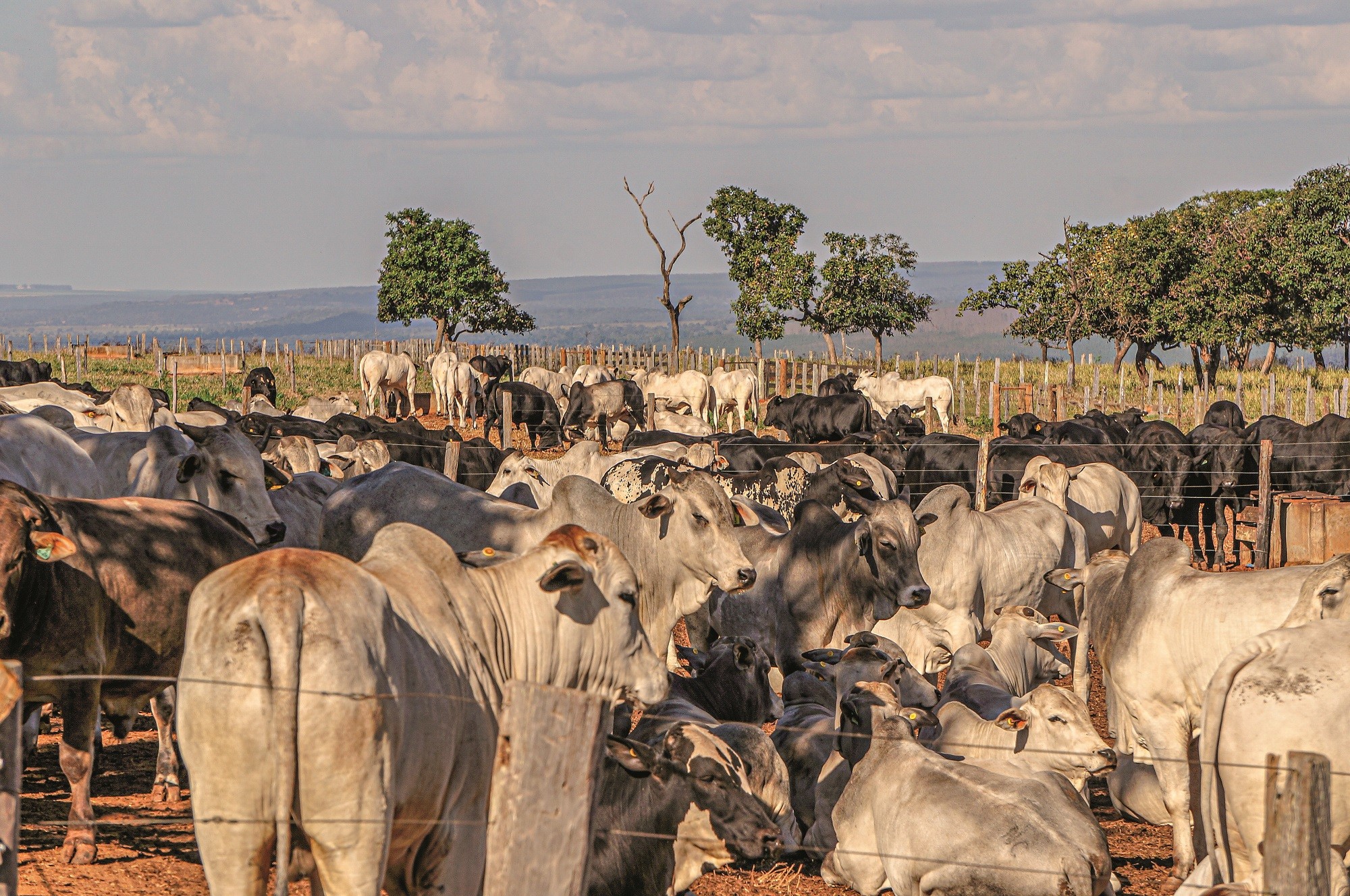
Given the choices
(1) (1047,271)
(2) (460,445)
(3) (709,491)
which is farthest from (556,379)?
(3) (709,491)

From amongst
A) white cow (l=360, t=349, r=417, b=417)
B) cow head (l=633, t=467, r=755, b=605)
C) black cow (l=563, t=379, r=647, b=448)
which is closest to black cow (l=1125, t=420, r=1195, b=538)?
cow head (l=633, t=467, r=755, b=605)

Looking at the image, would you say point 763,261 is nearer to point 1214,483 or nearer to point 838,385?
point 838,385

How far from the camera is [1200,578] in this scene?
7.57m

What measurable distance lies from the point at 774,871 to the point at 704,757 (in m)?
1.22

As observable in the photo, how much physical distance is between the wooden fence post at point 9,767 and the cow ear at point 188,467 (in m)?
5.36

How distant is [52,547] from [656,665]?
2697 millimetres

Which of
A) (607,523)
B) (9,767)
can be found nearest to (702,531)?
(607,523)

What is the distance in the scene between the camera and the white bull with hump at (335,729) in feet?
13.2

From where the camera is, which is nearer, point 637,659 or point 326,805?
point 326,805

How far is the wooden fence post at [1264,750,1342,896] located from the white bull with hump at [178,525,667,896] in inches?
100

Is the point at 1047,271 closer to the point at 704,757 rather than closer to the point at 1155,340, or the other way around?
the point at 1155,340

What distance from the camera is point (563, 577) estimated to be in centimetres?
523

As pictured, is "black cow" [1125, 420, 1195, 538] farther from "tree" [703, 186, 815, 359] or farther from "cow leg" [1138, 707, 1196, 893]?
"tree" [703, 186, 815, 359]

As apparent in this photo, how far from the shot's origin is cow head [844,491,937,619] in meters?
9.94
